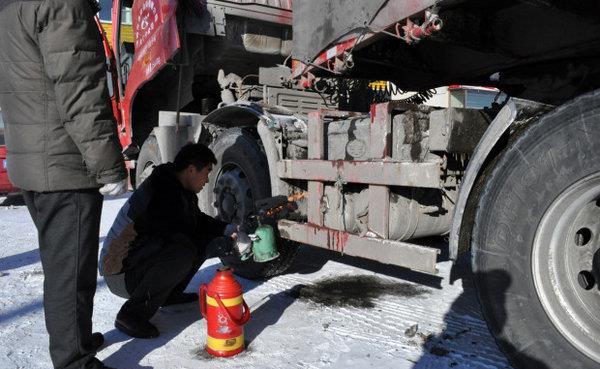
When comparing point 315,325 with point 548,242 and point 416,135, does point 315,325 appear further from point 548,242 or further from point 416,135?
point 548,242

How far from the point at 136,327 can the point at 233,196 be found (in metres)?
1.39

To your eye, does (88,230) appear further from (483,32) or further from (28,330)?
(483,32)

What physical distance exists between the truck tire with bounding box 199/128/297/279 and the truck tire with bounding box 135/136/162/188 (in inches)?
48.8

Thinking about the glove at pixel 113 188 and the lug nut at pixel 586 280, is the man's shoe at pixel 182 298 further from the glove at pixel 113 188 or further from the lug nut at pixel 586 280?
the lug nut at pixel 586 280

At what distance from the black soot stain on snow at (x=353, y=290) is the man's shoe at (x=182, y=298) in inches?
30.7

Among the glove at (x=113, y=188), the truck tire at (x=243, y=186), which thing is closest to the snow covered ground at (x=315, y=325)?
the truck tire at (x=243, y=186)

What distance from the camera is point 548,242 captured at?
183 centimetres

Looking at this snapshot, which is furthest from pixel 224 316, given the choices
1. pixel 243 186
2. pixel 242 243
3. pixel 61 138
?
pixel 243 186

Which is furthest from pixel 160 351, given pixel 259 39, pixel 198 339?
pixel 259 39

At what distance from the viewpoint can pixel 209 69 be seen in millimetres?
4562

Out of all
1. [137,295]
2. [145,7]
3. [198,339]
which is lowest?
[198,339]

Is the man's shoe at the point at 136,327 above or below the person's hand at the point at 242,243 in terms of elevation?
below

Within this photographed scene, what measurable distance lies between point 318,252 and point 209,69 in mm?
2158

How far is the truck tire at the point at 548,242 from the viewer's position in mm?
1700
